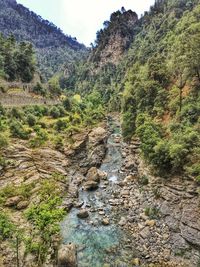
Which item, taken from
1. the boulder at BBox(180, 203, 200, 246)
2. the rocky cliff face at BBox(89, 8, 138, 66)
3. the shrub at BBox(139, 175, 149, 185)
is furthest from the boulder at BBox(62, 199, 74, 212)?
the rocky cliff face at BBox(89, 8, 138, 66)

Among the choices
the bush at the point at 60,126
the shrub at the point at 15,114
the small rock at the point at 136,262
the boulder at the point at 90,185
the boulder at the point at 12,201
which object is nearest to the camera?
the small rock at the point at 136,262

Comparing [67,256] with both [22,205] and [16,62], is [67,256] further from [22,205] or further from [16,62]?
[16,62]

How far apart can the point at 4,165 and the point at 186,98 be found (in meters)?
29.8

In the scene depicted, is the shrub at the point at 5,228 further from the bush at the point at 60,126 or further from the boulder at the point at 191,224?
the bush at the point at 60,126

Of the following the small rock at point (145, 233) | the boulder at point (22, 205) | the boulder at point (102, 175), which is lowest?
the boulder at point (102, 175)

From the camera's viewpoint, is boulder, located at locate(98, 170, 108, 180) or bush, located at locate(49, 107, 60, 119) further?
bush, located at locate(49, 107, 60, 119)

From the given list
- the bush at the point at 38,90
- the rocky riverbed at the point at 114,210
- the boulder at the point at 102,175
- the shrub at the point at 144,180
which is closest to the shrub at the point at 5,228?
the rocky riverbed at the point at 114,210

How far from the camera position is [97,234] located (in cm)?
3206

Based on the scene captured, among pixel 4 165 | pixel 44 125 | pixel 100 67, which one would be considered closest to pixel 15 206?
pixel 4 165

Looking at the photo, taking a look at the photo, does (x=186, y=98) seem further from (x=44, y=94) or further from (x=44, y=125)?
(x=44, y=94)

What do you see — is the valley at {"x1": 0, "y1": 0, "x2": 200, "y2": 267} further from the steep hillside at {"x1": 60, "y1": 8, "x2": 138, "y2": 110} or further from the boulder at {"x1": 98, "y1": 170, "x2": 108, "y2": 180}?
the steep hillside at {"x1": 60, "y1": 8, "x2": 138, "y2": 110}

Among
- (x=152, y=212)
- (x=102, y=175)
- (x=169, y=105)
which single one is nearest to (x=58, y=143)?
(x=102, y=175)

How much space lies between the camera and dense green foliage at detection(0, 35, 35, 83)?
80.1m

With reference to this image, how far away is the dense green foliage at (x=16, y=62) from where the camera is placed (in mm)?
80125
